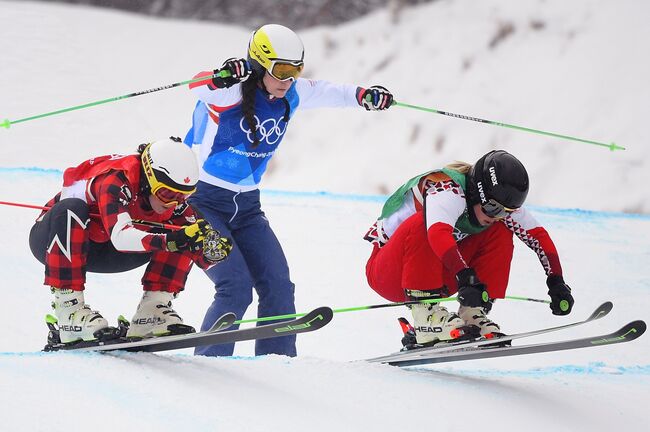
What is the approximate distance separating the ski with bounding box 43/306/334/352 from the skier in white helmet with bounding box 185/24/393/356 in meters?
0.53

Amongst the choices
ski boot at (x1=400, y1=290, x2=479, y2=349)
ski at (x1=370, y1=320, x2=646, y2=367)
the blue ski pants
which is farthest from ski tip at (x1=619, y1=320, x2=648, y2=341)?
the blue ski pants

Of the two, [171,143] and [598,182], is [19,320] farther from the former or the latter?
[598,182]

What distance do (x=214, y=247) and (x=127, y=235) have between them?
27 cm

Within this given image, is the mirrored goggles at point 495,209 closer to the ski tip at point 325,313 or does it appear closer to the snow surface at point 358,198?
the snow surface at point 358,198

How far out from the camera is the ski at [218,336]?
312 cm

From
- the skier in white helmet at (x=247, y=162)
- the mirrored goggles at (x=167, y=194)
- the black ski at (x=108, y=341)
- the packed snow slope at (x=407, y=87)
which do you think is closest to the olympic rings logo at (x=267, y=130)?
the skier in white helmet at (x=247, y=162)

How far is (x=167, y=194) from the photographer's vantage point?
127 inches

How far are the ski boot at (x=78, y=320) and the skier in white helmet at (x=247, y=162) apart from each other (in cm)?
58

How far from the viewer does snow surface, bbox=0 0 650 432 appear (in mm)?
2906

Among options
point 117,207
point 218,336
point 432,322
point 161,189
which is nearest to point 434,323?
point 432,322

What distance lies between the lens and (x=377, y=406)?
3033 millimetres

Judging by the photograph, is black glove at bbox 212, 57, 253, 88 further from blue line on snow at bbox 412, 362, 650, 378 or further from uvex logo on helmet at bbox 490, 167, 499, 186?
blue line on snow at bbox 412, 362, 650, 378

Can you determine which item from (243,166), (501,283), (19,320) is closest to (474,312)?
(501,283)

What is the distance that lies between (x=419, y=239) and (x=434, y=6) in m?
9.56
